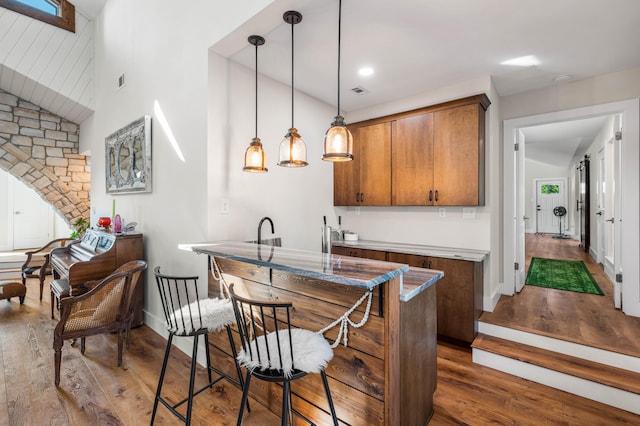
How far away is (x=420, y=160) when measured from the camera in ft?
11.1

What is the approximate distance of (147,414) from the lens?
6.46 feet

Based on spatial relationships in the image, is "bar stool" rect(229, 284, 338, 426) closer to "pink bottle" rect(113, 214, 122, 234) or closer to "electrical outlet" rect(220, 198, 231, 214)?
"electrical outlet" rect(220, 198, 231, 214)

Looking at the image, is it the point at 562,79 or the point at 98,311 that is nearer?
the point at 98,311

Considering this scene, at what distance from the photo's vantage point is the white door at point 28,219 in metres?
7.50

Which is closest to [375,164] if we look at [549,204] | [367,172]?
[367,172]

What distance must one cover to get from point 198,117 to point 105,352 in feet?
7.60

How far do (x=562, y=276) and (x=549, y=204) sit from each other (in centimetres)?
771

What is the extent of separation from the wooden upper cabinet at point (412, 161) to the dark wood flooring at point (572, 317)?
4.67ft

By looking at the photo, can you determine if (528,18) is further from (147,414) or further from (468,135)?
(147,414)

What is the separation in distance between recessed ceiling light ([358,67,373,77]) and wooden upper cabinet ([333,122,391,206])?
0.73 metres

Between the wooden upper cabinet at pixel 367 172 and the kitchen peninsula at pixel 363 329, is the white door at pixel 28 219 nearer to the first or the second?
the wooden upper cabinet at pixel 367 172

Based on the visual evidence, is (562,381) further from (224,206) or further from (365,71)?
(365,71)

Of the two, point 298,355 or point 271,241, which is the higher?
point 271,241

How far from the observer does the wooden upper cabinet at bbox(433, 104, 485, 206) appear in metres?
3.01
